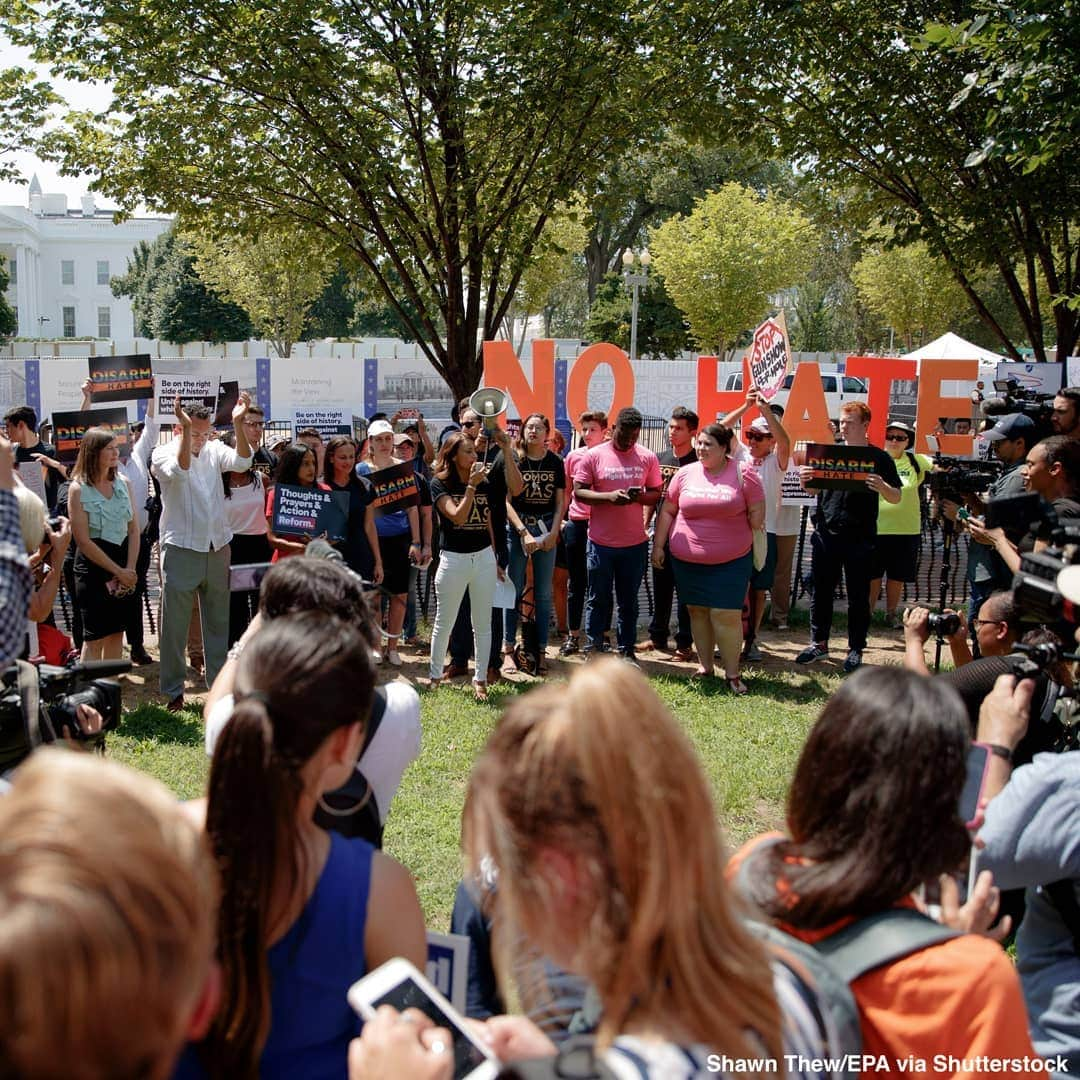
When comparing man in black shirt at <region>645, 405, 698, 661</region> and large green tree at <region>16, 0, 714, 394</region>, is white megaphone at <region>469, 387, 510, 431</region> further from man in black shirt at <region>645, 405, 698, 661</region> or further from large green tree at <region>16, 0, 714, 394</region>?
large green tree at <region>16, 0, 714, 394</region>

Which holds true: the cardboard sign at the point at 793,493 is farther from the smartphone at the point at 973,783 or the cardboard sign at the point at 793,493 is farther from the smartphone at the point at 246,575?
the smartphone at the point at 973,783

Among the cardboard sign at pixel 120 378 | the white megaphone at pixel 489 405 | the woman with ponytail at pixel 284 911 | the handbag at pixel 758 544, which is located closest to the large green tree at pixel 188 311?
the cardboard sign at pixel 120 378

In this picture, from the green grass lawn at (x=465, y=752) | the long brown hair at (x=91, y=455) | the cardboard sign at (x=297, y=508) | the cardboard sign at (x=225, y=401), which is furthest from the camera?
the cardboard sign at (x=225, y=401)

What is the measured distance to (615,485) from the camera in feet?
26.4

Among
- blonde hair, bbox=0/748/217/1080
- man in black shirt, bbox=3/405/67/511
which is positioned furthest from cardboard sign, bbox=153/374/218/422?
blonde hair, bbox=0/748/217/1080

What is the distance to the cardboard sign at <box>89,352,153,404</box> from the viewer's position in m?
9.23

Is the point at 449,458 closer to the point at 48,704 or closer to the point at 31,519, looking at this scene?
the point at 31,519

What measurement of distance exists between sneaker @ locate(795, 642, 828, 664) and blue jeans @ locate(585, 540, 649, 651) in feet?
4.60

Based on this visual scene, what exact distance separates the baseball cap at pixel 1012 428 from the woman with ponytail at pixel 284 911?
19.4 feet

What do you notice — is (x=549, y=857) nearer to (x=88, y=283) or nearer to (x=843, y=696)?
(x=843, y=696)

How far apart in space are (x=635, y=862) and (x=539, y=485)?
6665mm

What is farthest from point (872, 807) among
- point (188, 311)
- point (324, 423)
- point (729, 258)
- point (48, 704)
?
point (188, 311)

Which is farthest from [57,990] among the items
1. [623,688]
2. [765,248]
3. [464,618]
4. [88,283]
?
[88,283]

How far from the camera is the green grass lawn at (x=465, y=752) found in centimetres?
513
